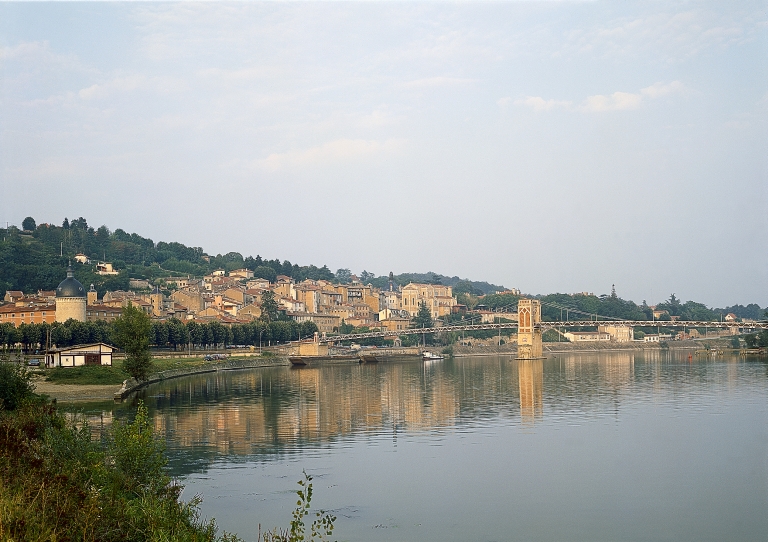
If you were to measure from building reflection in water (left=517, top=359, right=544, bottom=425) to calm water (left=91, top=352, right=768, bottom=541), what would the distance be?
0.44 ft

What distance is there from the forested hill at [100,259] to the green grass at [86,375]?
29.7 meters

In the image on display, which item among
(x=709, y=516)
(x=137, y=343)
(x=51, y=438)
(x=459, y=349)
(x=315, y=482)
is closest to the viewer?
(x=51, y=438)

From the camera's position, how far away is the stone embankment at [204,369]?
21.9m

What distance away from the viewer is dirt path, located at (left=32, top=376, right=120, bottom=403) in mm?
20156

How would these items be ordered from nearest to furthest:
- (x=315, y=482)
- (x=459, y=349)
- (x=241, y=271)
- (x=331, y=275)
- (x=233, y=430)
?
(x=315, y=482), (x=233, y=430), (x=459, y=349), (x=241, y=271), (x=331, y=275)

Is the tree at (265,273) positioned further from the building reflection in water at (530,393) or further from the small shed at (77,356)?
the small shed at (77,356)

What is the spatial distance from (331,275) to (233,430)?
78.1 m

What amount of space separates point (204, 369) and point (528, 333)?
21966mm

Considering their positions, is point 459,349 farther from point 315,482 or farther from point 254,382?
point 315,482

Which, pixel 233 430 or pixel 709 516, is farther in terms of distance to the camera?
pixel 233 430

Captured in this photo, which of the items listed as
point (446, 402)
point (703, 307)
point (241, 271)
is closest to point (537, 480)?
point (446, 402)

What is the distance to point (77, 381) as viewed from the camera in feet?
72.0

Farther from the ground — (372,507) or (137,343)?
(137,343)

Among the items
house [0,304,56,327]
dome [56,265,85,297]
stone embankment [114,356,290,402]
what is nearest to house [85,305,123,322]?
house [0,304,56,327]
